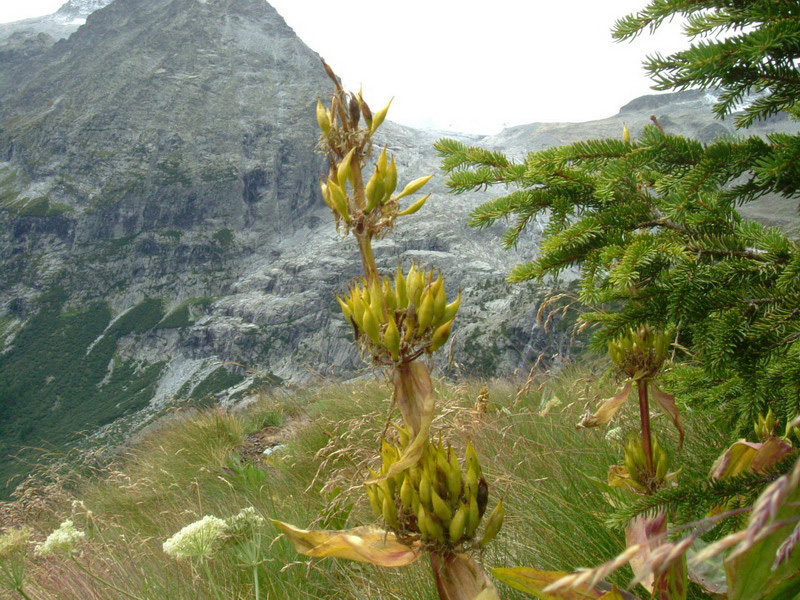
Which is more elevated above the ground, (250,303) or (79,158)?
(79,158)

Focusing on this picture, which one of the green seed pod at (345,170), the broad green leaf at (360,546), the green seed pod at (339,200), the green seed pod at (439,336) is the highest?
the green seed pod at (345,170)

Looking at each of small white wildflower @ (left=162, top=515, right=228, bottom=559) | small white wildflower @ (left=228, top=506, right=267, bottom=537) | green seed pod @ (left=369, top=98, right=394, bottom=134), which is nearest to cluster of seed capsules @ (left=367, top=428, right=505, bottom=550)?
green seed pod @ (left=369, top=98, right=394, bottom=134)

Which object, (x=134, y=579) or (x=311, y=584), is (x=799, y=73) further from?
(x=134, y=579)

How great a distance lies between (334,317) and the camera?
367 ft

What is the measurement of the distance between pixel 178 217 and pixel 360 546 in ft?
486

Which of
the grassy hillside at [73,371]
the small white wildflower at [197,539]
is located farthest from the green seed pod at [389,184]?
the grassy hillside at [73,371]

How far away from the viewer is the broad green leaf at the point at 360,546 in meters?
1.00

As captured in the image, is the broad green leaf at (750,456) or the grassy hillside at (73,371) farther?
the grassy hillside at (73,371)

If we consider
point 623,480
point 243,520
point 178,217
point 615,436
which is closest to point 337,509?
point 243,520

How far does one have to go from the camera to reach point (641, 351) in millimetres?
1428

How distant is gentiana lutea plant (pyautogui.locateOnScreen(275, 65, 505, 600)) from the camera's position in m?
0.99

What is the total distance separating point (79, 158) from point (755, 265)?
159540 millimetres

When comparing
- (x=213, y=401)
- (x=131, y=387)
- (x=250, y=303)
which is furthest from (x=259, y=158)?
(x=213, y=401)

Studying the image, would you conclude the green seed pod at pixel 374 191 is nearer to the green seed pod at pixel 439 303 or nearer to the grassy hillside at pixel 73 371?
the green seed pod at pixel 439 303
